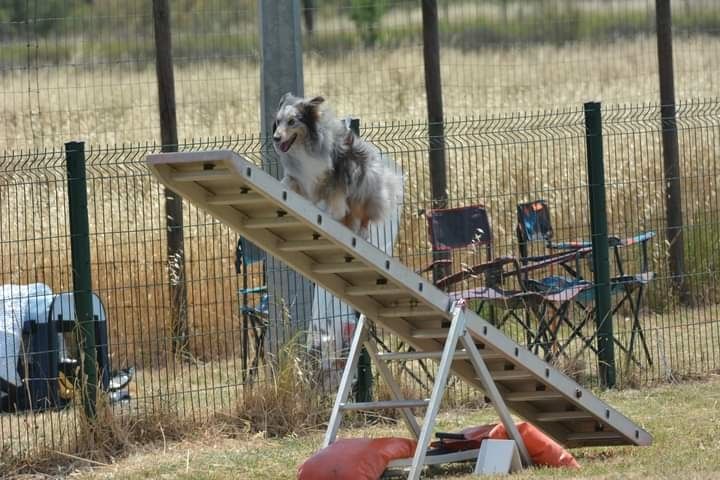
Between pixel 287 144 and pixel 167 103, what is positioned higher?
pixel 167 103

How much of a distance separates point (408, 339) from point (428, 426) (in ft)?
3.46

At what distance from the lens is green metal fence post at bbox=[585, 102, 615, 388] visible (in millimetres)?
11031

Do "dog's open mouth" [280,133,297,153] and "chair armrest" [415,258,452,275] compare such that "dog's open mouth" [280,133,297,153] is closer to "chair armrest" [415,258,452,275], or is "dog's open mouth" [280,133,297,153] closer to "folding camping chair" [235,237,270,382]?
"folding camping chair" [235,237,270,382]

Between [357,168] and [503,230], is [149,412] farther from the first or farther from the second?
[503,230]

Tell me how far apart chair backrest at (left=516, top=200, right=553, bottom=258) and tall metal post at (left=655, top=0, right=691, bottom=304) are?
169 centimetres

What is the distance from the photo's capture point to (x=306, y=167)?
8.44m

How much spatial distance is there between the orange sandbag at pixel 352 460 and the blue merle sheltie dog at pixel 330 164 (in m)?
1.69

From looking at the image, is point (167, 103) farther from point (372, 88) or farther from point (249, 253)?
point (372, 88)

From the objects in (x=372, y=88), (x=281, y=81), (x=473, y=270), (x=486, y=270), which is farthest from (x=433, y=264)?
(x=372, y=88)

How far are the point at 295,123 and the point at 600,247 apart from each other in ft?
12.3

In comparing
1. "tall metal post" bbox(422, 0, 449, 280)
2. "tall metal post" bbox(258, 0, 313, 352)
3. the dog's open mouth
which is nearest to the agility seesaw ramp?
the dog's open mouth

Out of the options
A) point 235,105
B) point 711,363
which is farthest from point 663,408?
point 235,105

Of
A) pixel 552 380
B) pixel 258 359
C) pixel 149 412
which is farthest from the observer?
pixel 258 359

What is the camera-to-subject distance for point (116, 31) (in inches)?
786
